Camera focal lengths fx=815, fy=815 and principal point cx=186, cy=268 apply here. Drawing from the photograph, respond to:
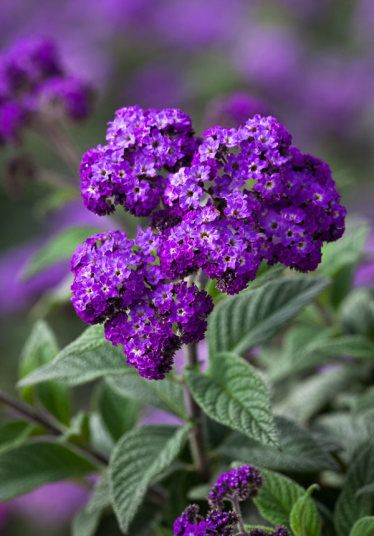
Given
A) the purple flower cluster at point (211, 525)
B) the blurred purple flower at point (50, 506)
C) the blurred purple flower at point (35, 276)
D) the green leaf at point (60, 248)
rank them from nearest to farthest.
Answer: the purple flower cluster at point (211, 525) → the green leaf at point (60, 248) → the blurred purple flower at point (50, 506) → the blurred purple flower at point (35, 276)

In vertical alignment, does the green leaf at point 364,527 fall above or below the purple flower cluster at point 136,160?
below

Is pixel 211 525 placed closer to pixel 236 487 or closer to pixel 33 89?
pixel 236 487

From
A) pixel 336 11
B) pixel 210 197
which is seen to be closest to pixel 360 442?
pixel 210 197

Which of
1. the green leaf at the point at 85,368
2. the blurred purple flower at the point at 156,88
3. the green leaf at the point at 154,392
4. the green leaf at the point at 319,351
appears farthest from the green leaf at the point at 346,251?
the blurred purple flower at the point at 156,88

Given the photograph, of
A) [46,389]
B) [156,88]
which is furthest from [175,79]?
[46,389]

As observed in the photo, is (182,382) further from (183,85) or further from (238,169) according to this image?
(183,85)

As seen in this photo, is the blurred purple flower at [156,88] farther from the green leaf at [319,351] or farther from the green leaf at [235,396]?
the green leaf at [235,396]

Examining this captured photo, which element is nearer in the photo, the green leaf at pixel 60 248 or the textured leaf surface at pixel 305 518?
the textured leaf surface at pixel 305 518
